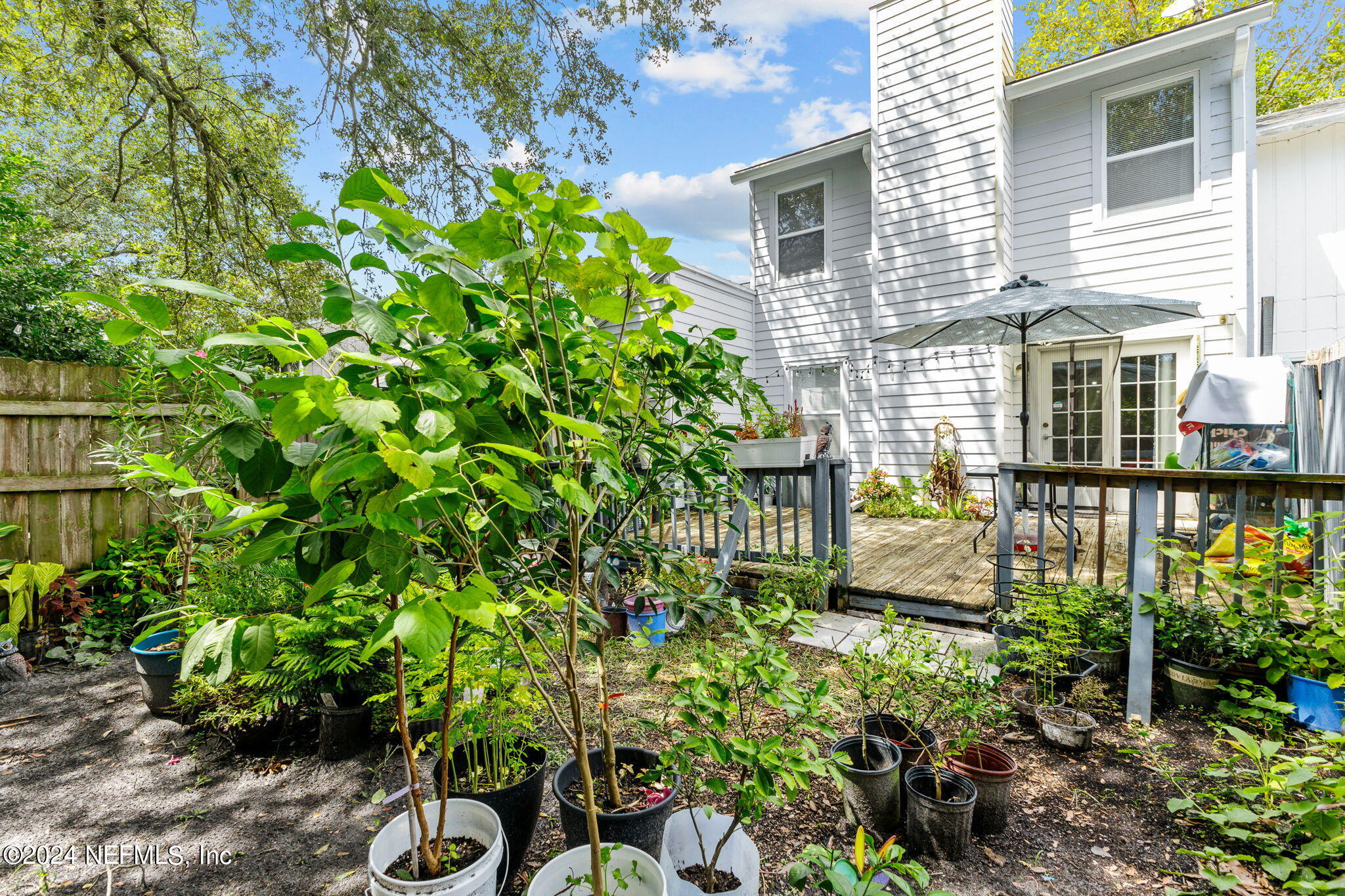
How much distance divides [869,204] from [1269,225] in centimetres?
397

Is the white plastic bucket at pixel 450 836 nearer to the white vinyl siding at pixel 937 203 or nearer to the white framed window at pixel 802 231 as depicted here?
the white vinyl siding at pixel 937 203

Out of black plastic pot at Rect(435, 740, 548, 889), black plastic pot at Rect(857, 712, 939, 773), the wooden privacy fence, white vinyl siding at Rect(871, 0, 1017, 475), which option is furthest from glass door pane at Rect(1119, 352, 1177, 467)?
the wooden privacy fence

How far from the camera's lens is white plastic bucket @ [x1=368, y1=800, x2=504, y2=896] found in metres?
1.17

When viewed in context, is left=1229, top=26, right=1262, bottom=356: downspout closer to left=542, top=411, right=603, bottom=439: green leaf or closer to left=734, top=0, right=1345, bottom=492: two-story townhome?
left=734, top=0, right=1345, bottom=492: two-story townhome

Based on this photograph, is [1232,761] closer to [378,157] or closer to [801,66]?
[378,157]

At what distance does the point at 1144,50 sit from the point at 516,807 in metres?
8.10

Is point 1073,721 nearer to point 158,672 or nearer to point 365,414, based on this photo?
point 365,414

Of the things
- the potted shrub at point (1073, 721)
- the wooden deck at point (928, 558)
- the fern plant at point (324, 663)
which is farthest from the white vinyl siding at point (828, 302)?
the fern plant at point (324, 663)

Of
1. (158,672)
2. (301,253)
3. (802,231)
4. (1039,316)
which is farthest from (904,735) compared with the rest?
(802,231)

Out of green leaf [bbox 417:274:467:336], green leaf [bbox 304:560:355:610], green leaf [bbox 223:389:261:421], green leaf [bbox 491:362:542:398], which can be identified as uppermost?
green leaf [bbox 417:274:467:336]

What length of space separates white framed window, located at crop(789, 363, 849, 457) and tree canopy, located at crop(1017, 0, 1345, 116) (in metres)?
6.03

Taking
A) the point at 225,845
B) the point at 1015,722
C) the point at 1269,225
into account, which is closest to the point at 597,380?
the point at 225,845

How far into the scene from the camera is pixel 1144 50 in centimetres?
567

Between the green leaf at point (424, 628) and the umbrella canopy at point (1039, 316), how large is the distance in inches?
174
